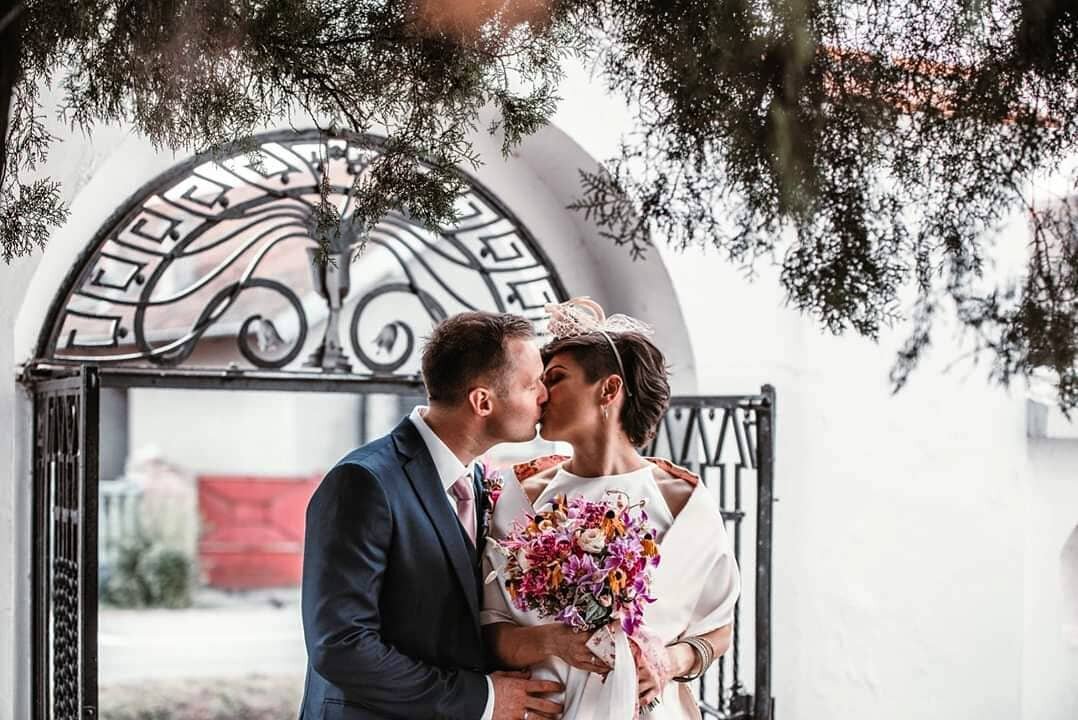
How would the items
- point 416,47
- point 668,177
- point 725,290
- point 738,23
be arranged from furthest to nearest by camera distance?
point 725,290 → point 668,177 → point 416,47 → point 738,23

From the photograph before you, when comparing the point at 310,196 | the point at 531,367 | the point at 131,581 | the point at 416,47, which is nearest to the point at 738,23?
the point at 416,47

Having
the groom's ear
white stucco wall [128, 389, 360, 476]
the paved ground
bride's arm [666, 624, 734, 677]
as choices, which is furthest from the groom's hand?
white stucco wall [128, 389, 360, 476]

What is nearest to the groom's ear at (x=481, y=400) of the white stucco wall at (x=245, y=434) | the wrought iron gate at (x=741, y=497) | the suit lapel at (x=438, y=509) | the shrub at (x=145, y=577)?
the suit lapel at (x=438, y=509)

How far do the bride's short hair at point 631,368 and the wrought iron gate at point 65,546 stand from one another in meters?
1.29

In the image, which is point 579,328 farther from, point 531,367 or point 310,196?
point 310,196

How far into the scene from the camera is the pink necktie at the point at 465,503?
7.95 ft

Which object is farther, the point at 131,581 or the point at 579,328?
the point at 131,581

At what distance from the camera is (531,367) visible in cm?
237

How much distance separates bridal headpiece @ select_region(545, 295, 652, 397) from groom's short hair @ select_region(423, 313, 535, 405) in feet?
0.65

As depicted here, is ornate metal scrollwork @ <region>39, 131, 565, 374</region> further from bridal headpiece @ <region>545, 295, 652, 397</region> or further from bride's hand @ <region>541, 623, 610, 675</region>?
bride's hand @ <region>541, 623, 610, 675</region>

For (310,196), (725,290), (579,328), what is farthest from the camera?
(310,196)

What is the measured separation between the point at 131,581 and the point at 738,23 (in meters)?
18.7

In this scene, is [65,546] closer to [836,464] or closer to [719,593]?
[719,593]

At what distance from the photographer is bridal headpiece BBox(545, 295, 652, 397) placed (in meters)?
2.56
